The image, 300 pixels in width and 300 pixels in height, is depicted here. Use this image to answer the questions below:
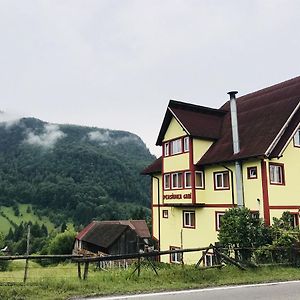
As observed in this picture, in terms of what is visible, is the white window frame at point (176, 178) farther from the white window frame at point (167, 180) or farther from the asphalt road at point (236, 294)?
the asphalt road at point (236, 294)

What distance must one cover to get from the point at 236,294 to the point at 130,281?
11.7 ft

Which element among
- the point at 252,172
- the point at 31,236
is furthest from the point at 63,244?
the point at 252,172

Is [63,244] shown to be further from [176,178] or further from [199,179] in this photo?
[199,179]

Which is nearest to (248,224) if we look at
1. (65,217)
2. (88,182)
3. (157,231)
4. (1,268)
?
(157,231)

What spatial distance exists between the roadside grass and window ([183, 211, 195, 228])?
11.9 meters

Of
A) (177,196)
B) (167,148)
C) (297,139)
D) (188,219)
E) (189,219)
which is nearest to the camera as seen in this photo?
(297,139)

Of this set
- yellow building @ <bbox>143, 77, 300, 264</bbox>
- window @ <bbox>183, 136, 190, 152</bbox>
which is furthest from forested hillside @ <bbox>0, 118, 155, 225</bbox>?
window @ <bbox>183, 136, 190, 152</bbox>

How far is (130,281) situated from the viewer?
39.6 ft

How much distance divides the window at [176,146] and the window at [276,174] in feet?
24.3

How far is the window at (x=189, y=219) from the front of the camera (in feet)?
88.2

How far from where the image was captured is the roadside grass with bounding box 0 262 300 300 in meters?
10.3

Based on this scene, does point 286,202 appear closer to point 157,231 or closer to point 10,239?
point 157,231

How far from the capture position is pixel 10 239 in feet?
379

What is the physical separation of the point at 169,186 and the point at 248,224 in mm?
9593
